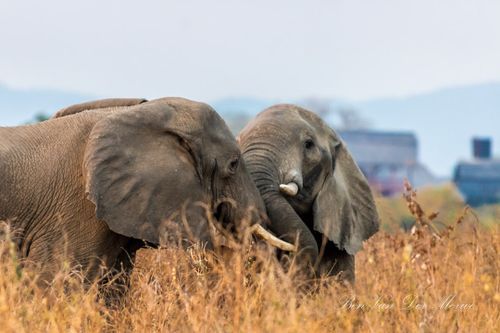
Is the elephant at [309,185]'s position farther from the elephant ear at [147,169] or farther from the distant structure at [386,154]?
the distant structure at [386,154]

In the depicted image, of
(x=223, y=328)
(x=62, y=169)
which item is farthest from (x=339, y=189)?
(x=223, y=328)

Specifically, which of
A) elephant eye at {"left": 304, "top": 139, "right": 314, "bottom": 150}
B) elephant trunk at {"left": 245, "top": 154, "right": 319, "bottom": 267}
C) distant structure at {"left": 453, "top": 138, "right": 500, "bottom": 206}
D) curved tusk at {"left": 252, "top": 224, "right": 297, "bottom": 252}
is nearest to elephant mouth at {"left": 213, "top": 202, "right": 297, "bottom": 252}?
curved tusk at {"left": 252, "top": 224, "right": 297, "bottom": 252}

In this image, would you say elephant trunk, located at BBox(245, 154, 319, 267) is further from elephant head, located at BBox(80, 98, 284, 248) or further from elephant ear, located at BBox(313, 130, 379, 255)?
elephant head, located at BBox(80, 98, 284, 248)

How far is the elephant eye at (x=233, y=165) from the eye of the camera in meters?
8.53

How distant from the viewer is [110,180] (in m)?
8.17

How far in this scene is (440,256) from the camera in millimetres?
11094

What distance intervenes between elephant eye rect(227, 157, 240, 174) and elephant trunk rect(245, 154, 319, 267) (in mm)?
704

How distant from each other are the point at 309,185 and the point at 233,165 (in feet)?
4.66

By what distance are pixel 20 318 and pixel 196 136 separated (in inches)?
75.6

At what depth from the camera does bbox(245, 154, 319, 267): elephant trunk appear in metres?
9.27

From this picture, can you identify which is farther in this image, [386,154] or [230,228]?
[386,154]

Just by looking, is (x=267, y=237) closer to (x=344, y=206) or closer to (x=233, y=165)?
(x=233, y=165)

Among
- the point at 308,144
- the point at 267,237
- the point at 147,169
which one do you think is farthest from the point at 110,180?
the point at 308,144

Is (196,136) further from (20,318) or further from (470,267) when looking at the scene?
(470,267)
